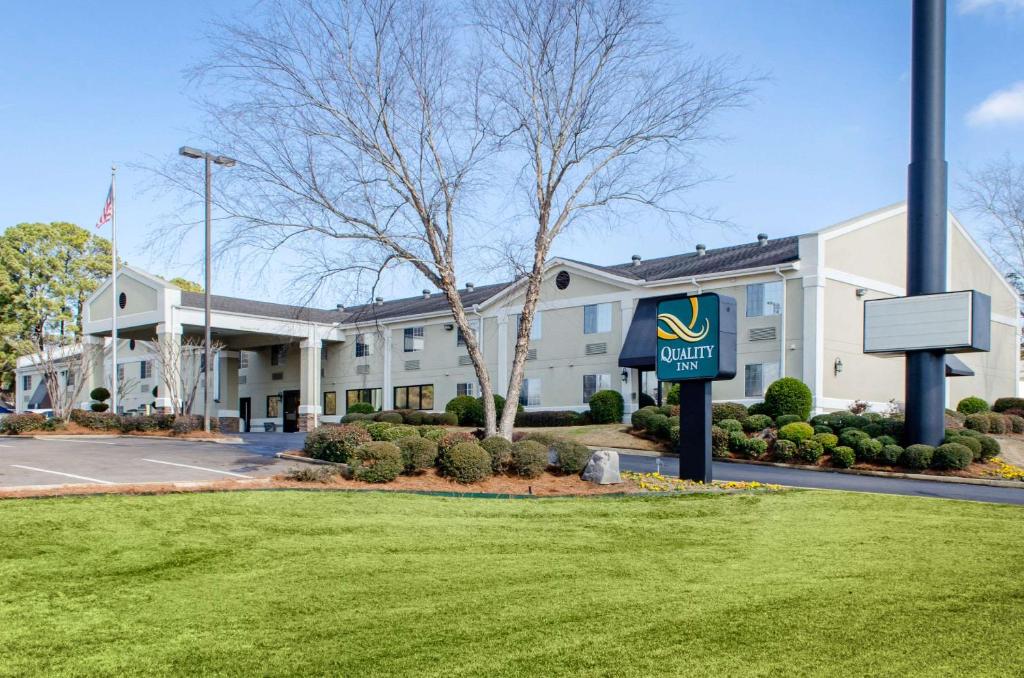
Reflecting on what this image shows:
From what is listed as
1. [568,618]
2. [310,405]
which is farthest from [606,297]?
[568,618]

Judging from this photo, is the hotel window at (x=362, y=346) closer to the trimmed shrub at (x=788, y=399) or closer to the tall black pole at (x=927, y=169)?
the trimmed shrub at (x=788, y=399)

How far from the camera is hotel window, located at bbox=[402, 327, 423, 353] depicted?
39875mm

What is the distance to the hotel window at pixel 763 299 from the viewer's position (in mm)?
28969

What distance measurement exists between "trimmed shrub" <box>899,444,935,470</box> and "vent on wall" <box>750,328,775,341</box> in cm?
876

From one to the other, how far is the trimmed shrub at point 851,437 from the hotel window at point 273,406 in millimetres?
29876

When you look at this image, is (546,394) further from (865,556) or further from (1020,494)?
(865,556)

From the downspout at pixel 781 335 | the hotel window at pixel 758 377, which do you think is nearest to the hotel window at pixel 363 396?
the hotel window at pixel 758 377

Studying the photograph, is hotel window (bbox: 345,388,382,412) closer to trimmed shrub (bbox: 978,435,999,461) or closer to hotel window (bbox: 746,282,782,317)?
hotel window (bbox: 746,282,782,317)

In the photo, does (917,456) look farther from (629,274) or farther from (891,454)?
(629,274)

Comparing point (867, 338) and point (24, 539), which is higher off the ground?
point (867, 338)

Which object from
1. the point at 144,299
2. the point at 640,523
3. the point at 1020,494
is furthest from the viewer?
the point at 144,299

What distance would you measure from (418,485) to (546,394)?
20015 millimetres

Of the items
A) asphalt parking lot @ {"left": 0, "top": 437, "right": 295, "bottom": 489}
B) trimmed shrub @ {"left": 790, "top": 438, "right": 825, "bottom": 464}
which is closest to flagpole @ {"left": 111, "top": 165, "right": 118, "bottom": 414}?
asphalt parking lot @ {"left": 0, "top": 437, "right": 295, "bottom": 489}

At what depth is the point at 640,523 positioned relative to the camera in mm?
11328
